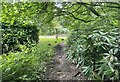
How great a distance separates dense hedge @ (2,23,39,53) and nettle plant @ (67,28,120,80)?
1.30 meters

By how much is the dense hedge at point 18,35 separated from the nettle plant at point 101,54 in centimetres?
130

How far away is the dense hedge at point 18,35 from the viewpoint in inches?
106

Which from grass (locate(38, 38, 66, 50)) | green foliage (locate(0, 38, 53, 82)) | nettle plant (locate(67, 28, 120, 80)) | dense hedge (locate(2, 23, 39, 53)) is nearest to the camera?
nettle plant (locate(67, 28, 120, 80))

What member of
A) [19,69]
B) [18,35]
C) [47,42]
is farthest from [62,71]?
[18,35]

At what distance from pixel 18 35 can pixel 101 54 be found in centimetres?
175

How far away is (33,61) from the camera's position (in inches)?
62.7

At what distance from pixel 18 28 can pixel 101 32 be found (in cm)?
172

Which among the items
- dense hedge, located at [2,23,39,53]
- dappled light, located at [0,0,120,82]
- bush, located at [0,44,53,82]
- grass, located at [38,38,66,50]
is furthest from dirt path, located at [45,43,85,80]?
dense hedge, located at [2,23,39,53]

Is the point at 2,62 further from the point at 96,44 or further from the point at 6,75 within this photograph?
the point at 96,44

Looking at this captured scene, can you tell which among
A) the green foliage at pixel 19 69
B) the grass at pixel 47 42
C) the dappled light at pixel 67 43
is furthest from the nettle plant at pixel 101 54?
the grass at pixel 47 42

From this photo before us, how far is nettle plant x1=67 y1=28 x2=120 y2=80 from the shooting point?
1181mm

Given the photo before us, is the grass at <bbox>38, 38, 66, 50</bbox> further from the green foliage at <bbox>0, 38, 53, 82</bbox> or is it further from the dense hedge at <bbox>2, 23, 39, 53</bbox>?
the green foliage at <bbox>0, 38, 53, 82</bbox>

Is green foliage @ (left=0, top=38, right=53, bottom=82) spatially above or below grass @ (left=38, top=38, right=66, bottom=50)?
above

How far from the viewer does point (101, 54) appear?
1.33 metres
